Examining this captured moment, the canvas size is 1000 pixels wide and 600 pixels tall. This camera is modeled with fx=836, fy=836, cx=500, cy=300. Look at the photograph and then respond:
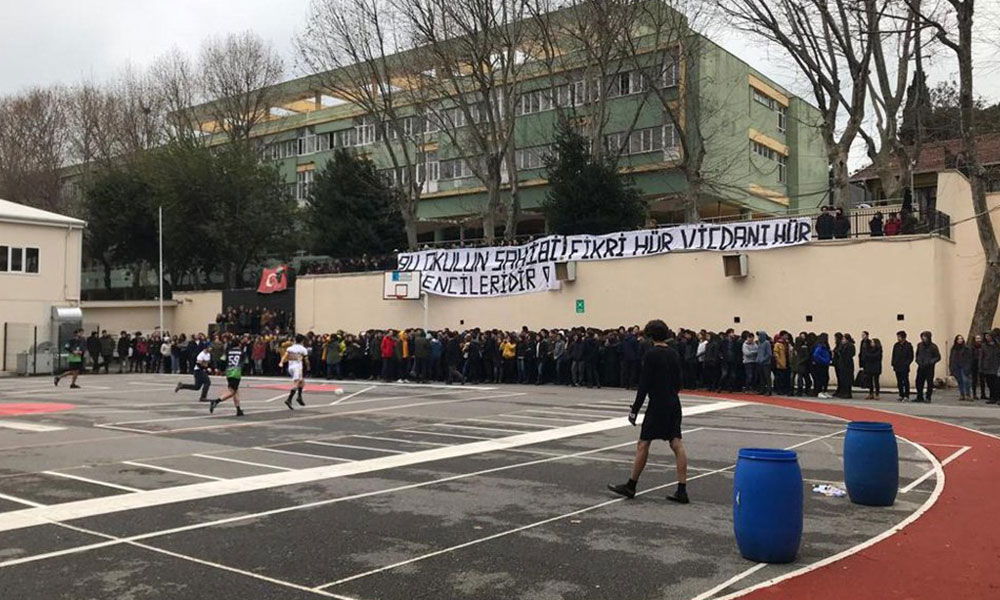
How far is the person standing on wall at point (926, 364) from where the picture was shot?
65.5 ft

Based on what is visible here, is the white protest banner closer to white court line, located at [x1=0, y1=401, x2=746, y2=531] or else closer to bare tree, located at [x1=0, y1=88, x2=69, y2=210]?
white court line, located at [x1=0, y1=401, x2=746, y2=531]

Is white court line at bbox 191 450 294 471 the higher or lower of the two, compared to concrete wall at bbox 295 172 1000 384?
lower

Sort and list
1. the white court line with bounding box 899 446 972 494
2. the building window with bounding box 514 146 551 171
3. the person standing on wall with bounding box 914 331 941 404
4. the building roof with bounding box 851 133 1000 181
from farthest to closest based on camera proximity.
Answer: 1. the building window with bounding box 514 146 551 171
2. the building roof with bounding box 851 133 1000 181
3. the person standing on wall with bounding box 914 331 941 404
4. the white court line with bounding box 899 446 972 494

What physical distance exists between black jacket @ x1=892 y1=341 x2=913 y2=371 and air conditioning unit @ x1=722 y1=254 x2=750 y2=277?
591 cm

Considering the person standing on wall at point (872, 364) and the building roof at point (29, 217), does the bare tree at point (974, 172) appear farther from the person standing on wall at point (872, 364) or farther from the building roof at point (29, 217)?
the building roof at point (29, 217)

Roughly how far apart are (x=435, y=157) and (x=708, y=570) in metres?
48.9

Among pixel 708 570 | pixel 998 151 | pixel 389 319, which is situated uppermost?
pixel 998 151

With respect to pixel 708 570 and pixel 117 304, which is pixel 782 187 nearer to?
pixel 117 304

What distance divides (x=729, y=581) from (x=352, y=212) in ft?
131

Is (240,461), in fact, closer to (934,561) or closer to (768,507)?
(768,507)

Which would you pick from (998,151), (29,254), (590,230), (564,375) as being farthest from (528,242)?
(29,254)

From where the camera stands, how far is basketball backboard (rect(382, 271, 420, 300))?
34.2 meters

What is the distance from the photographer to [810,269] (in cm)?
2472

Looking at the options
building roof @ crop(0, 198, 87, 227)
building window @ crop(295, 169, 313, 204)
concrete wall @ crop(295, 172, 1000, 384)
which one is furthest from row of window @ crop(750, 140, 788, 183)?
building roof @ crop(0, 198, 87, 227)
